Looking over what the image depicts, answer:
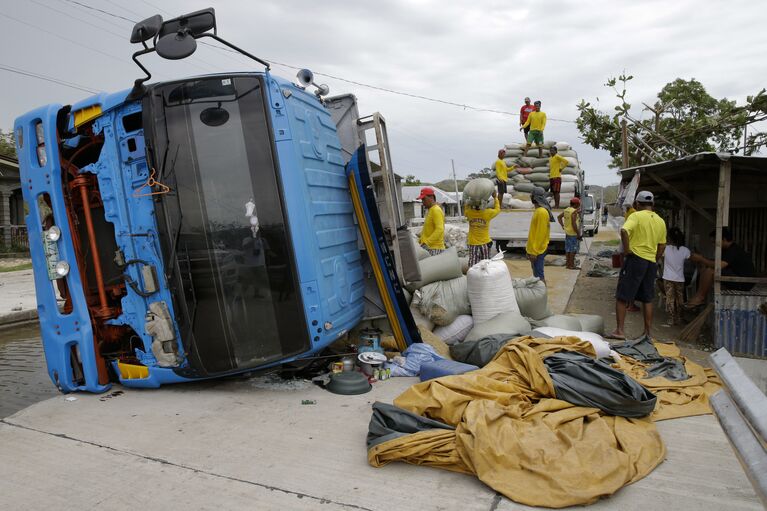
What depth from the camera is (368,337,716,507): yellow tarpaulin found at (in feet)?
A: 7.36

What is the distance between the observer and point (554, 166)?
1174 centimetres

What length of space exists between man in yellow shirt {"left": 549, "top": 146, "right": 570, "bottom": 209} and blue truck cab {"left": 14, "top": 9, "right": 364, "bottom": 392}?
9.31m

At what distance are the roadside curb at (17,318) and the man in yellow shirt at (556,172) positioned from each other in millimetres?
10687

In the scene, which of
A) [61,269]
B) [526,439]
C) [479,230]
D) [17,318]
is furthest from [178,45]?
[17,318]

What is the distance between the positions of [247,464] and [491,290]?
2679 mm

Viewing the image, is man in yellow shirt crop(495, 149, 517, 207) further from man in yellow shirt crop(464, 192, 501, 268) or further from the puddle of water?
the puddle of water

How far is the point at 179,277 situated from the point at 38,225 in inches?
49.4

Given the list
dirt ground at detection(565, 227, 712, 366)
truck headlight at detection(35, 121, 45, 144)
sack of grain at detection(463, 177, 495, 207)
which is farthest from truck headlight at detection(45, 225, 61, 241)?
dirt ground at detection(565, 227, 712, 366)

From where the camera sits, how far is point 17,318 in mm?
7520

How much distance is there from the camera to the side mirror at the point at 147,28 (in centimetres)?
309

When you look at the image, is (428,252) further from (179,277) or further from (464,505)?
(464,505)

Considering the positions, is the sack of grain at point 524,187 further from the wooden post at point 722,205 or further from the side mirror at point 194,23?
the side mirror at point 194,23

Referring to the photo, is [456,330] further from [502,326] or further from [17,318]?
[17,318]

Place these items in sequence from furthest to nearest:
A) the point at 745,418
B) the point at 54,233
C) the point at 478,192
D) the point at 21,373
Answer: the point at 478,192
the point at 21,373
the point at 54,233
the point at 745,418
